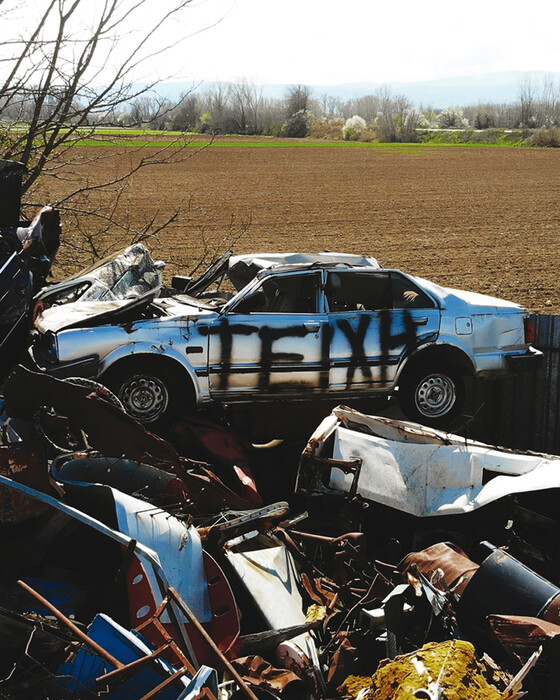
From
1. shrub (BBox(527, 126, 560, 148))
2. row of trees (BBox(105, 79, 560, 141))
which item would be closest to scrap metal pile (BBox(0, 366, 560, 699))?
row of trees (BBox(105, 79, 560, 141))

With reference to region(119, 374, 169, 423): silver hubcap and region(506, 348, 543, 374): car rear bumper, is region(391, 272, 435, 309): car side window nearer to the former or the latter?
region(506, 348, 543, 374): car rear bumper

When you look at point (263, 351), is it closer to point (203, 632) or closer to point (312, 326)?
point (312, 326)

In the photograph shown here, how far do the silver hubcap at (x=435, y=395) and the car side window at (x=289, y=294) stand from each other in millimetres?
1491

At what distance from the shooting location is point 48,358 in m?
7.83

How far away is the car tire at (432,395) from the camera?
8.66 m

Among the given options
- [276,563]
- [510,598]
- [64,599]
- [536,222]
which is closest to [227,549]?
[276,563]

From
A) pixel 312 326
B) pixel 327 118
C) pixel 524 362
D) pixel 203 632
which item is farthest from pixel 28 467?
pixel 327 118

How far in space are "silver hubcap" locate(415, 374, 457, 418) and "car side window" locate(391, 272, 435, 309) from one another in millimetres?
796

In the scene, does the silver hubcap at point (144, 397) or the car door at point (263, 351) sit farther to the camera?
the car door at point (263, 351)

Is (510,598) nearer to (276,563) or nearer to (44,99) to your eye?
(276,563)

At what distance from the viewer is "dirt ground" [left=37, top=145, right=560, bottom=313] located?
71.9 feet

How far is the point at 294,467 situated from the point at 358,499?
2137 millimetres

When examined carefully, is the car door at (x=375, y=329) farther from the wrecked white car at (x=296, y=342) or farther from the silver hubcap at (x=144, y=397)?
A: the silver hubcap at (x=144, y=397)

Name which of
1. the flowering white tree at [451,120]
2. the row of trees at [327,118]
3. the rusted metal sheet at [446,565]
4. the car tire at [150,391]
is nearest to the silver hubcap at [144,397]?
the car tire at [150,391]
